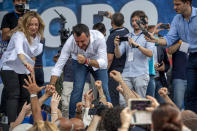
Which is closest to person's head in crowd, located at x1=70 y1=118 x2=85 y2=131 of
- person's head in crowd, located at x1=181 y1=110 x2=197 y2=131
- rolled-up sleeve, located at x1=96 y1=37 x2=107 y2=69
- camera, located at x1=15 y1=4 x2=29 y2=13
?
person's head in crowd, located at x1=181 y1=110 x2=197 y2=131

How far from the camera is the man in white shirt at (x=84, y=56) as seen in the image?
532 cm

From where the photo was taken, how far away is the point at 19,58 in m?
5.46

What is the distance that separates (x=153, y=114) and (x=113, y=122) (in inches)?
35.4

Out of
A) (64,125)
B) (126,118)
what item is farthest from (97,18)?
(126,118)

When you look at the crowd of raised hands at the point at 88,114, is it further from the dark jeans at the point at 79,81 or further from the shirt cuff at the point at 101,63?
the shirt cuff at the point at 101,63

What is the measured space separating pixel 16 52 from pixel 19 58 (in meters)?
0.10

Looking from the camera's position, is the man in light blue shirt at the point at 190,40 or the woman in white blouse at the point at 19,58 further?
the woman in white blouse at the point at 19,58

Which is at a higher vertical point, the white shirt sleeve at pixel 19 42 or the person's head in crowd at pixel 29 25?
the person's head in crowd at pixel 29 25

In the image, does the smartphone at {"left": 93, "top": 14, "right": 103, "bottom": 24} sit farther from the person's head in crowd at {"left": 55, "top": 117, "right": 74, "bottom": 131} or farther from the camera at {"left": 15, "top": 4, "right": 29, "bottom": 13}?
the person's head in crowd at {"left": 55, "top": 117, "right": 74, "bottom": 131}

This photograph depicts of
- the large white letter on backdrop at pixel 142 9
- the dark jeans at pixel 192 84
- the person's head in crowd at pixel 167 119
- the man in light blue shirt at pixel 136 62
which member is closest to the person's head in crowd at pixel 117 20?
the man in light blue shirt at pixel 136 62

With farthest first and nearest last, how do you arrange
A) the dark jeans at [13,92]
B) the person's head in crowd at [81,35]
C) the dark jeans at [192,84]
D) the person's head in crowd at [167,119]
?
the dark jeans at [13,92]
the person's head in crowd at [81,35]
the dark jeans at [192,84]
the person's head in crowd at [167,119]

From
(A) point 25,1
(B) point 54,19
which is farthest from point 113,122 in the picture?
(B) point 54,19

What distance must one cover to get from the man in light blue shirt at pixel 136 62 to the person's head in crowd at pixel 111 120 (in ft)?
8.01

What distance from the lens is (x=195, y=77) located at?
4.82 m
